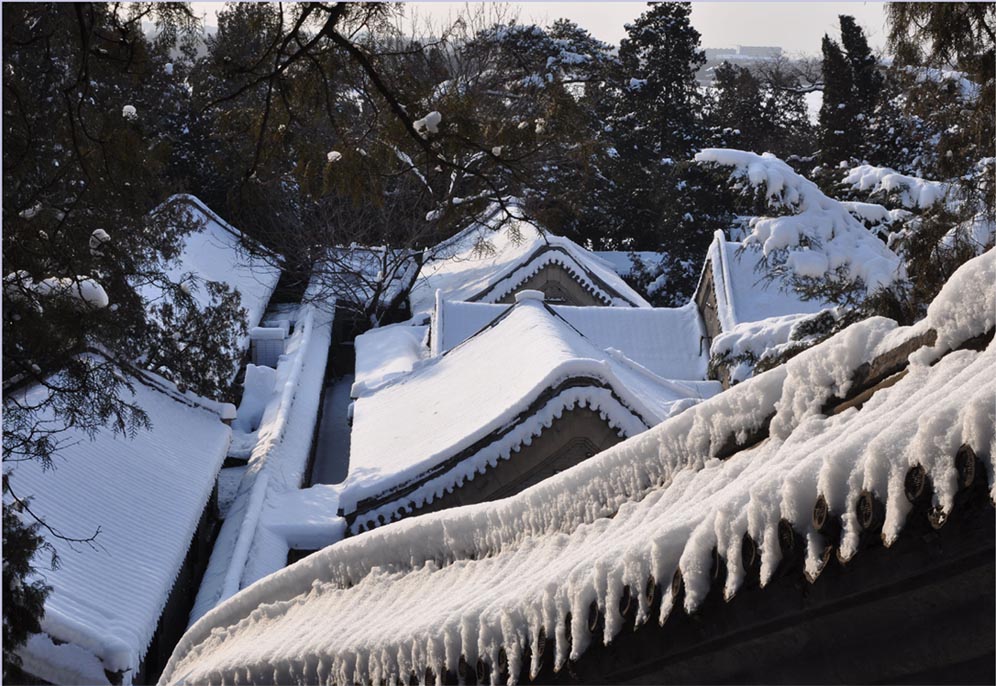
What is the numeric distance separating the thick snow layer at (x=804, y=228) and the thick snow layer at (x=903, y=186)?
576 mm

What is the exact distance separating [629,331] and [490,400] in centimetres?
628

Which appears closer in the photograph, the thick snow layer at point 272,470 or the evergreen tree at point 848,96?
the thick snow layer at point 272,470

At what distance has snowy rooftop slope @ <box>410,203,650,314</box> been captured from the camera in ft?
63.4

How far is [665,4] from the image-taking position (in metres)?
27.5

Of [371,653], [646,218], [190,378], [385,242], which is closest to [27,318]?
[371,653]

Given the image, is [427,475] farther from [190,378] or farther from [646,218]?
[646,218]

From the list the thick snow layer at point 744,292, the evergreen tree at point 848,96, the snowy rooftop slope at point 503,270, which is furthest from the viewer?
the evergreen tree at point 848,96

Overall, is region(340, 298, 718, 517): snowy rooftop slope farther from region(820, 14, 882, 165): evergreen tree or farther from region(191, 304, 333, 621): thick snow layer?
region(820, 14, 882, 165): evergreen tree

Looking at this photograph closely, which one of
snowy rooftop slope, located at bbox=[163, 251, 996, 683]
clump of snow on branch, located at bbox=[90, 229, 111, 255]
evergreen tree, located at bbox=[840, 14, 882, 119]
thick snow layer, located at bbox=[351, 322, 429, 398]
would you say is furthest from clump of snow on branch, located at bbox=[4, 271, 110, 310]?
evergreen tree, located at bbox=[840, 14, 882, 119]

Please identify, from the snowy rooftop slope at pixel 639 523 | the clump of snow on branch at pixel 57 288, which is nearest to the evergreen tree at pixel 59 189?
the clump of snow on branch at pixel 57 288

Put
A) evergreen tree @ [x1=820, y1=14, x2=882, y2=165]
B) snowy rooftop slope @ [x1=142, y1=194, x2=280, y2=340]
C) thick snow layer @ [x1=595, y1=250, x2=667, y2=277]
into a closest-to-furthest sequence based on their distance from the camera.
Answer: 1. snowy rooftop slope @ [x1=142, y1=194, x2=280, y2=340]
2. evergreen tree @ [x1=820, y1=14, x2=882, y2=165]
3. thick snow layer @ [x1=595, y1=250, x2=667, y2=277]

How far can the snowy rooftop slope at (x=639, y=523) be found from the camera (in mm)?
1894

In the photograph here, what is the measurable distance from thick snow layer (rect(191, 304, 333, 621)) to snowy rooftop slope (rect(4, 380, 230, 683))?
493 mm

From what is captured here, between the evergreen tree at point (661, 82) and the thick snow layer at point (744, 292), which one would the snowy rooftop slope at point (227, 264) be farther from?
the evergreen tree at point (661, 82)
